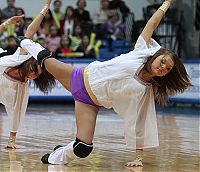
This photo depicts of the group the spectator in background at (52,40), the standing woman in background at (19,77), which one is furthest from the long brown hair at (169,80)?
the spectator in background at (52,40)

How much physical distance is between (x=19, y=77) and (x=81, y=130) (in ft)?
4.69

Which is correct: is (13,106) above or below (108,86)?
below

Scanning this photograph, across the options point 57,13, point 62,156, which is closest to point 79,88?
point 62,156

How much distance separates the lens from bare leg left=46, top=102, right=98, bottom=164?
5.81 m

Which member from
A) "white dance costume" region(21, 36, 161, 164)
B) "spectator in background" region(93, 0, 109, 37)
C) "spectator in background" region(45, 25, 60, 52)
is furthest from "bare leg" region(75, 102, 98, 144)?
"spectator in background" region(93, 0, 109, 37)

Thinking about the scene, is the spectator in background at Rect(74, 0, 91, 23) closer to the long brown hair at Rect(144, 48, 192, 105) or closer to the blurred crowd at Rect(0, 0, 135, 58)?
the blurred crowd at Rect(0, 0, 135, 58)

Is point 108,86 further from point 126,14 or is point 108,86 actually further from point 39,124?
point 126,14

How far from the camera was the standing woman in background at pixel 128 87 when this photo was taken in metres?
5.79

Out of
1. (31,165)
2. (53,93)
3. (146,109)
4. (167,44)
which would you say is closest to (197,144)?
(146,109)

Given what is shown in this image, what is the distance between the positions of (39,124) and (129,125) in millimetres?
4439

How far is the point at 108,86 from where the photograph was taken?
580cm

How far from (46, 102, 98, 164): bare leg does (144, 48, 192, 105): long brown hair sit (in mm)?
609

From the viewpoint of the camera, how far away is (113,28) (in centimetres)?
1600

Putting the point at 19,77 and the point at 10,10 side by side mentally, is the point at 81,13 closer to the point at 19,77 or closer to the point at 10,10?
the point at 10,10
